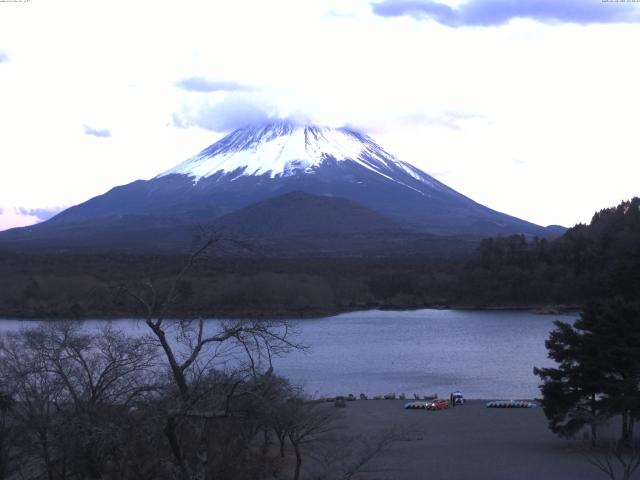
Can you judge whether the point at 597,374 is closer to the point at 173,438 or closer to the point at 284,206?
the point at 173,438

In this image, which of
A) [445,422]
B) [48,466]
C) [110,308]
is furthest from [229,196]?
[48,466]

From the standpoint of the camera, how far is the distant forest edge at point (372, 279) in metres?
47.8

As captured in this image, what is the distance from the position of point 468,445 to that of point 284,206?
84316 mm

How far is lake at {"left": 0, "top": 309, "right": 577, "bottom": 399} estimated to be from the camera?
2261cm

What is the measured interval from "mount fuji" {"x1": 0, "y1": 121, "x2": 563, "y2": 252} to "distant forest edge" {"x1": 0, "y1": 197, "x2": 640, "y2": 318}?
706 inches

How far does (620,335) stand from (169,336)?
584 inches

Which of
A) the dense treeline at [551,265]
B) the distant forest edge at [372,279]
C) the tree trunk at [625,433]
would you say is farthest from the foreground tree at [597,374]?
the dense treeline at [551,265]

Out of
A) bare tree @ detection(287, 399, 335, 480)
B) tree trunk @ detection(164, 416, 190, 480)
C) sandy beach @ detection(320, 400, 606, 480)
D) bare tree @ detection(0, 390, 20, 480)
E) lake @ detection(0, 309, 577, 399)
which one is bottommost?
sandy beach @ detection(320, 400, 606, 480)

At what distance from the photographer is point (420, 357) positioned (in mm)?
28312

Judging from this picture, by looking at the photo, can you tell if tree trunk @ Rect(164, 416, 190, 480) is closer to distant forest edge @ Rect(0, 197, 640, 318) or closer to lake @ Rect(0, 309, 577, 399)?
lake @ Rect(0, 309, 577, 399)

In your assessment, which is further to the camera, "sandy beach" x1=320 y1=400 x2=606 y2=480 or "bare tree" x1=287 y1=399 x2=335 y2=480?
"sandy beach" x1=320 y1=400 x2=606 y2=480

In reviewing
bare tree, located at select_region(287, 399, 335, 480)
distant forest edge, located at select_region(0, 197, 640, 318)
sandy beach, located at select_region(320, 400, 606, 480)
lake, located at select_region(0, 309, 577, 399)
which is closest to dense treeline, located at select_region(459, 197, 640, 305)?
distant forest edge, located at select_region(0, 197, 640, 318)

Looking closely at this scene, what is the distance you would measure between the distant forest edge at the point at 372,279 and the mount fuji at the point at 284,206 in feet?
58.9

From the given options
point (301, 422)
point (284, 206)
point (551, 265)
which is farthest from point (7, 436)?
point (284, 206)
